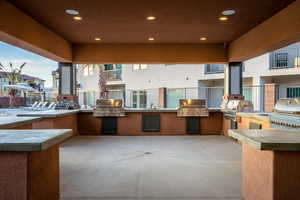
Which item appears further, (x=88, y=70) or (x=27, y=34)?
(x=88, y=70)

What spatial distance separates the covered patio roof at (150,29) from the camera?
3.87 m

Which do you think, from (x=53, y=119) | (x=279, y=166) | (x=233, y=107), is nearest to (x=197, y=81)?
(x=233, y=107)

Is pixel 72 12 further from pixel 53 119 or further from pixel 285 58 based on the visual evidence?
pixel 285 58

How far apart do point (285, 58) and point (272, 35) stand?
753 cm

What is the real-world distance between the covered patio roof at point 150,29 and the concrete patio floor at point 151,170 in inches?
97.0

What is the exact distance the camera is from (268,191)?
1745 mm

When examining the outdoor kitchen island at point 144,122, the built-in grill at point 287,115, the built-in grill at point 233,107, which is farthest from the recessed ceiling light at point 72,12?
the built-in grill at point 233,107

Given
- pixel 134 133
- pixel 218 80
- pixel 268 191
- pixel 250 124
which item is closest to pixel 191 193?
pixel 268 191

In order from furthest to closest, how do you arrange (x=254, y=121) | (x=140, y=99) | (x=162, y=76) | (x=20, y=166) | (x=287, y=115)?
(x=162, y=76), (x=140, y=99), (x=254, y=121), (x=287, y=115), (x=20, y=166)

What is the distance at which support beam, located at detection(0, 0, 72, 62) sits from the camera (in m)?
3.73

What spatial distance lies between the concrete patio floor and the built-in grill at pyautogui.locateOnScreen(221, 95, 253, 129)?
68cm

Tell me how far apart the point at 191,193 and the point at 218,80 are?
11267mm

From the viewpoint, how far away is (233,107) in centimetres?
614

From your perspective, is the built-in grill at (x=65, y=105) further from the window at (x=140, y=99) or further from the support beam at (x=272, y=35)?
the window at (x=140, y=99)
